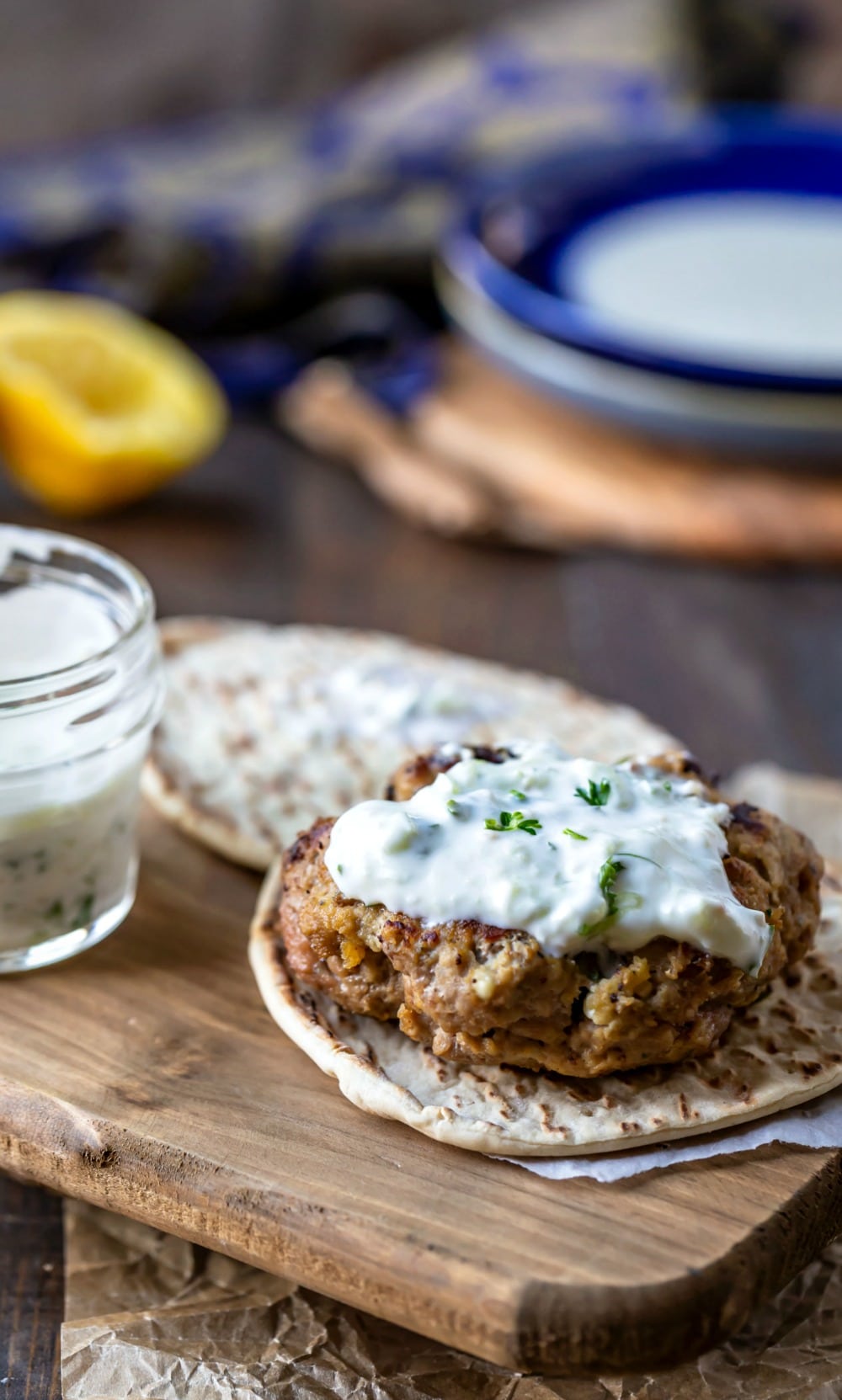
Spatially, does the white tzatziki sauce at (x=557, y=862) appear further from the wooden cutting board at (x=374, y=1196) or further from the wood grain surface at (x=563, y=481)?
the wood grain surface at (x=563, y=481)

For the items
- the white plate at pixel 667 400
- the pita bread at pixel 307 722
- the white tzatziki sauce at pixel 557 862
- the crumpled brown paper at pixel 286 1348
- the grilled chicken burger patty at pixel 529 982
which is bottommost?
the crumpled brown paper at pixel 286 1348

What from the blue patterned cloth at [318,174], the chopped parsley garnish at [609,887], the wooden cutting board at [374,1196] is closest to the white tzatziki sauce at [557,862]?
the chopped parsley garnish at [609,887]

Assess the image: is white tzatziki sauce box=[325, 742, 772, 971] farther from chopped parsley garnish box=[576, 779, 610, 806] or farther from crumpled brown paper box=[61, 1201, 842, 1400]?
crumpled brown paper box=[61, 1201, 842, 1400]

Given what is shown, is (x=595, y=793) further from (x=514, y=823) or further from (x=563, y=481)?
(x=563, y=481)

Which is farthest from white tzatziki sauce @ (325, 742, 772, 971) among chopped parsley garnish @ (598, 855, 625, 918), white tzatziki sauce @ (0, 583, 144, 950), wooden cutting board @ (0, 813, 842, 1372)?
white tzatziki sauce @ (0, 583, 144, 950)

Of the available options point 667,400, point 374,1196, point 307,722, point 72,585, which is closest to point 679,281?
point 667,400

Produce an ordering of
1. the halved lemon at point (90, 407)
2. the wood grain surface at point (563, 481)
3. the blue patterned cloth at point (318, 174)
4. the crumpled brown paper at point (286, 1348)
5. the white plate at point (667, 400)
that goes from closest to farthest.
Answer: the crumpled brown paper at point (286, 1348), the halved lemon at point (90, 407), the white plate at point (667, 400), the wood grain surface at point (563, 481), the blue patterned cloth at point (318, 174)
